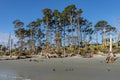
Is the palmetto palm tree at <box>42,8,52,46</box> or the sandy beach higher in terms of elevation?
the palmetto palm tree at <box>42,8,52,46</box>

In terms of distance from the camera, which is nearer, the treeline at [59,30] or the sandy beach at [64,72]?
the sandy beach at [64,72]

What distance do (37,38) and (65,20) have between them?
17077mm

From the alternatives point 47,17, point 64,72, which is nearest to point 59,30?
point 47,17

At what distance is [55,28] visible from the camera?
6438cm

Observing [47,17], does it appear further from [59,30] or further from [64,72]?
[64,72]

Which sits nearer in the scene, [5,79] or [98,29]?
[5,79]

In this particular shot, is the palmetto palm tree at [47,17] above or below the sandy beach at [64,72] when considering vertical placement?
above

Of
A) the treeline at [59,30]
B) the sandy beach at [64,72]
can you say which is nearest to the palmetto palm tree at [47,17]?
the treeline at [59,30]

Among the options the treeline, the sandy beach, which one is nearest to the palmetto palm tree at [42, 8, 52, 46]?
the treeline

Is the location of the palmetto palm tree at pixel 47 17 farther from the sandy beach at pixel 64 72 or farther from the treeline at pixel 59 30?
the sandy beach at pixel 64 72

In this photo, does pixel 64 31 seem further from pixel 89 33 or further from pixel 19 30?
pixel 19 30

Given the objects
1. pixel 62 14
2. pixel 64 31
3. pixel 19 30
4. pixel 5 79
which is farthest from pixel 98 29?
pixel 5 79

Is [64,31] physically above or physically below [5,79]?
above

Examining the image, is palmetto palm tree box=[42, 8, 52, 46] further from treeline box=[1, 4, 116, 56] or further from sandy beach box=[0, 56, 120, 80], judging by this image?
sandy beach box=[0, 56, 120, 80]
